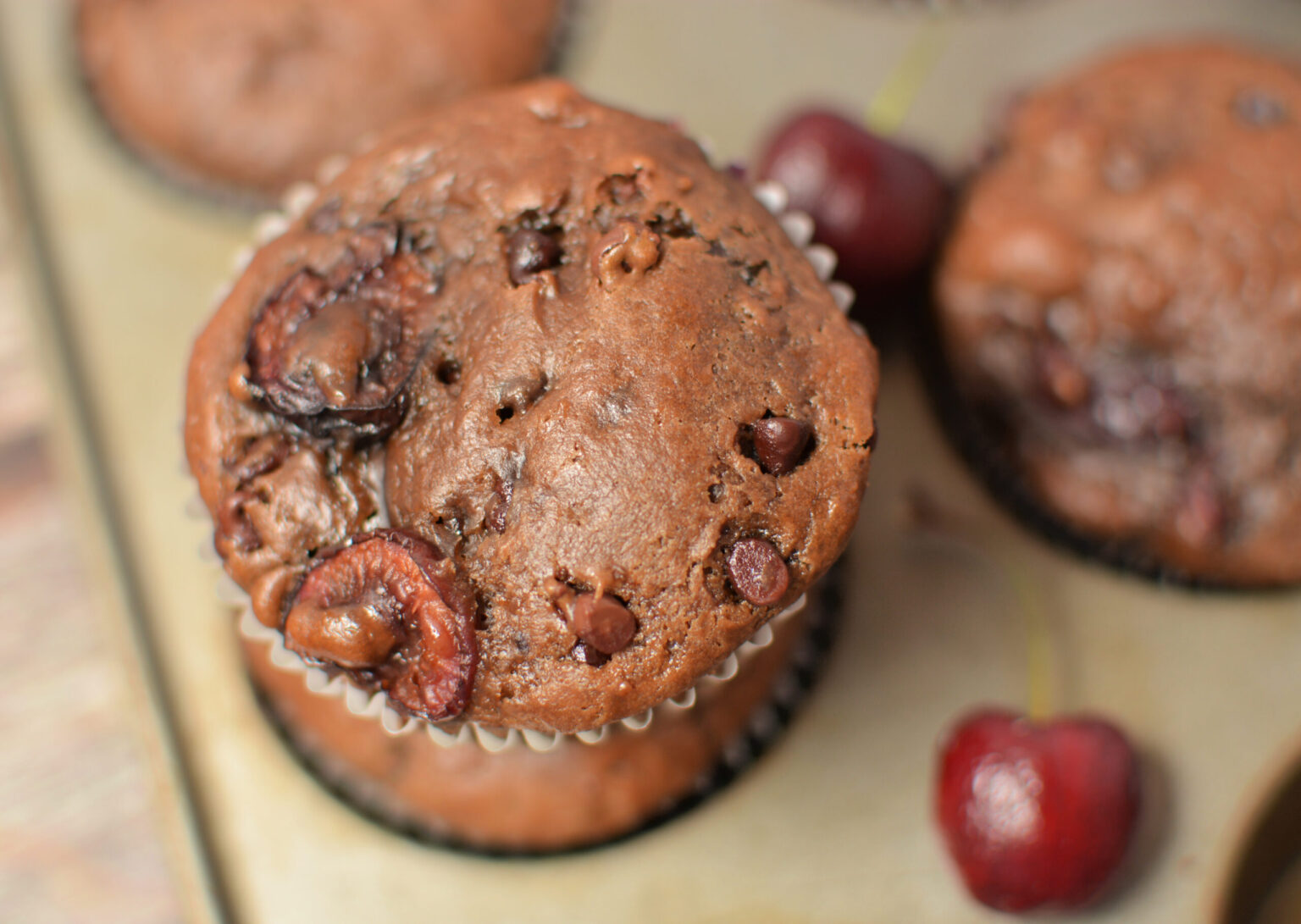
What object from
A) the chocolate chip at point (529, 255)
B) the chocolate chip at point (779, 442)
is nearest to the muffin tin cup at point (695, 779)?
the chocolate chip at point (779, 442)

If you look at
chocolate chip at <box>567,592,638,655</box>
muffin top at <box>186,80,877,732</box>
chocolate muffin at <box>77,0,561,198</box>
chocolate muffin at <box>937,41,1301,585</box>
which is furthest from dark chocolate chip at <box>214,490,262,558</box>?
chocolate muffin at <box>937,41,1301,585</box>

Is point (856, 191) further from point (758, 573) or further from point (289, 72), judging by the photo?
point (289, 72)

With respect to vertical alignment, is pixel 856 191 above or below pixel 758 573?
above

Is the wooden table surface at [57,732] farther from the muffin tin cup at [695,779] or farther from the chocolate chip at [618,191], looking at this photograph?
the chocolate chip at [618,191]

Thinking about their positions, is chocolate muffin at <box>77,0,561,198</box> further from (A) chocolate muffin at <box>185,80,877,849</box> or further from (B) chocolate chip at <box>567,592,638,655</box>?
(B) chocolate chip at <box>567,592,638,655</box>

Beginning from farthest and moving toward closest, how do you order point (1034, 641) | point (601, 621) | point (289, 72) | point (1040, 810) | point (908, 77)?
point (908, 77), point (289, 72), point (1034, 641), point (1040, 810), point (601, 621)

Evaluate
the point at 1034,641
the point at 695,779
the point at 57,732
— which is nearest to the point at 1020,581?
the point at 1034,641
